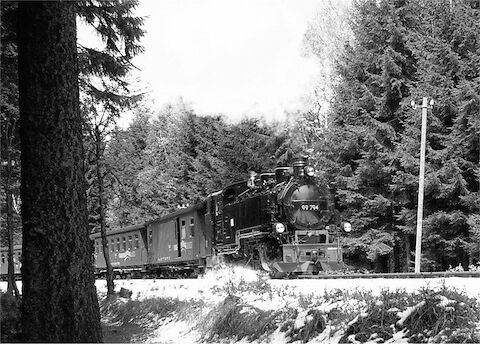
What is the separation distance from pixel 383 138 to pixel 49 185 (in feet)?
71.5

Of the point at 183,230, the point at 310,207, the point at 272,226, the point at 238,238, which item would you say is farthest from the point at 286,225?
the point at 183,230

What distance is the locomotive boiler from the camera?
17172mm

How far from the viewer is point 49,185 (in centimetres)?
607

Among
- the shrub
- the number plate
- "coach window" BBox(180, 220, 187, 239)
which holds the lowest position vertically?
the shrub

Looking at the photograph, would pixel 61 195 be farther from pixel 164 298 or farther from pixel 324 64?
pixel 324 64

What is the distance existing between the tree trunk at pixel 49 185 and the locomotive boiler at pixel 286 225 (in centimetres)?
1086

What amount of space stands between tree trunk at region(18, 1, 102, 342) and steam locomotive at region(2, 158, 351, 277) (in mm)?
10860

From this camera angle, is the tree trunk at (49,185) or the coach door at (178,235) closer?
the tree trunk at (49,185)

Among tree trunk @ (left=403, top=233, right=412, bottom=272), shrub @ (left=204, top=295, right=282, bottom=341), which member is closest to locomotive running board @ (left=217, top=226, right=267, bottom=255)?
shrub @ (left=204, top=295, right=282, bottom=341)

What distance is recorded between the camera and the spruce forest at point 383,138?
71.4ft

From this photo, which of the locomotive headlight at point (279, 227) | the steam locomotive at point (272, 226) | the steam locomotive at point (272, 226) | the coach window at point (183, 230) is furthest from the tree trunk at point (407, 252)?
the locomotive headlight at point (279, 227)

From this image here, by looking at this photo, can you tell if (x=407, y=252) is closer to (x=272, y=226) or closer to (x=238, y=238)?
(x=238, y=238)

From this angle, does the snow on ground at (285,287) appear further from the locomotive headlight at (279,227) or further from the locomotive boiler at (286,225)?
the locomotive headlight at (279,227)

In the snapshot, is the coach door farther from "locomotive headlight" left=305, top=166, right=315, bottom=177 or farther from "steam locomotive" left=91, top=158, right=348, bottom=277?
→ "locomotive headlight" left=305, top=166, right=315, bottom=177
